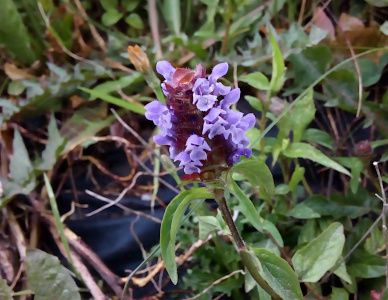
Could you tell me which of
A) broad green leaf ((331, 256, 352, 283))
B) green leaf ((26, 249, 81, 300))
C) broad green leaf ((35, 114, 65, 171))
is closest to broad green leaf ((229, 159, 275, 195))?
broad green leaf ((331, 256, 352, 283))

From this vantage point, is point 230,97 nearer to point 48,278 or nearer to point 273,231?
point 273,231

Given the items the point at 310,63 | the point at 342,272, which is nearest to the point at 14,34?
the point at 310,63

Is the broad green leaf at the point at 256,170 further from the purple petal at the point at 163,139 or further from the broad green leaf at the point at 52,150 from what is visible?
the broad green leaf at the point at 52,150

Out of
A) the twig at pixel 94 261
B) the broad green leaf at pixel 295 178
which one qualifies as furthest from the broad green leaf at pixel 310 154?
the twig at pixel 94 261

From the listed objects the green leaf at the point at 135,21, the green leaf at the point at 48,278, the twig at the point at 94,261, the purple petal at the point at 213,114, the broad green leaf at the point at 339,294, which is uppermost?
the green leaf at the point at 135,21

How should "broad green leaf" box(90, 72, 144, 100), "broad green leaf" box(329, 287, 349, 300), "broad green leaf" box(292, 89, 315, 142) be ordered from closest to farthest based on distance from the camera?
"broad green leaf" box(329, 287, 349, 300) → "broad green leaf" box(292, 89, 315, 142) → "broad green leaf" box(90, 72, 144, 100)

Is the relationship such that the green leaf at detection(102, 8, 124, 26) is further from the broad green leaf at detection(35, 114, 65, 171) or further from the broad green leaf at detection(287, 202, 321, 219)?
the broad green leaf at detection(287, 202, 321, 219)
